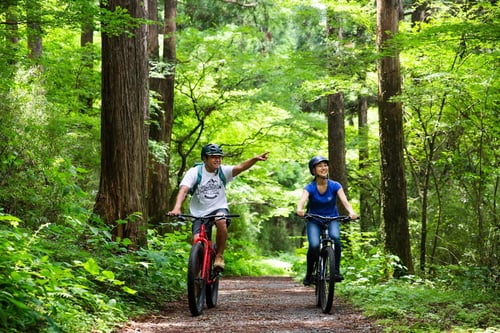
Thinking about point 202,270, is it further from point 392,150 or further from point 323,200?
point 392,150

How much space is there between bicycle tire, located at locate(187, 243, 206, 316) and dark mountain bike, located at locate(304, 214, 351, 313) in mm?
1456

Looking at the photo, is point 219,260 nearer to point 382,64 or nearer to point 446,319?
point 446,319

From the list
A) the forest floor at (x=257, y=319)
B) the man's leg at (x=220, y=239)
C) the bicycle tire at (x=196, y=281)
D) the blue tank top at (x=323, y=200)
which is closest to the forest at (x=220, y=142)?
the forest floor at (x=257, y=319)

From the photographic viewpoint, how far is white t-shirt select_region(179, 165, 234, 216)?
7.16m

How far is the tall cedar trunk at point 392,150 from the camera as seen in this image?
1097 centimetres

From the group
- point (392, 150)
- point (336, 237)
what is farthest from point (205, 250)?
point (392, 150)

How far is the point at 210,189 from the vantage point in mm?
7207

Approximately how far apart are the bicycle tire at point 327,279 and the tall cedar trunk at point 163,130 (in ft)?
29.4

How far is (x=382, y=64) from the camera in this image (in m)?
11.2

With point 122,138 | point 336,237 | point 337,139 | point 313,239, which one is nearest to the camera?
point 336,237

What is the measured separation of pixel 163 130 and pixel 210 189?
9166 mm

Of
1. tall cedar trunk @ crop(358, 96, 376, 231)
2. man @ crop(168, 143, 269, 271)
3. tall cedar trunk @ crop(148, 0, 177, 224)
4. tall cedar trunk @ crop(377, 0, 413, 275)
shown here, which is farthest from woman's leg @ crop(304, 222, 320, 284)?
tall cedar trunk @ crop(358, 96, 376, 231)

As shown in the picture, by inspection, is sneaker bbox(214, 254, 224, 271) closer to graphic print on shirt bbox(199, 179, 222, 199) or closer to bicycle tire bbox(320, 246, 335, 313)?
graphic print on shirt bbox(199, 179, 222, 199)

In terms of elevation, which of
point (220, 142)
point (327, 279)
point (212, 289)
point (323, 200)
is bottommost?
point (212, 289)
